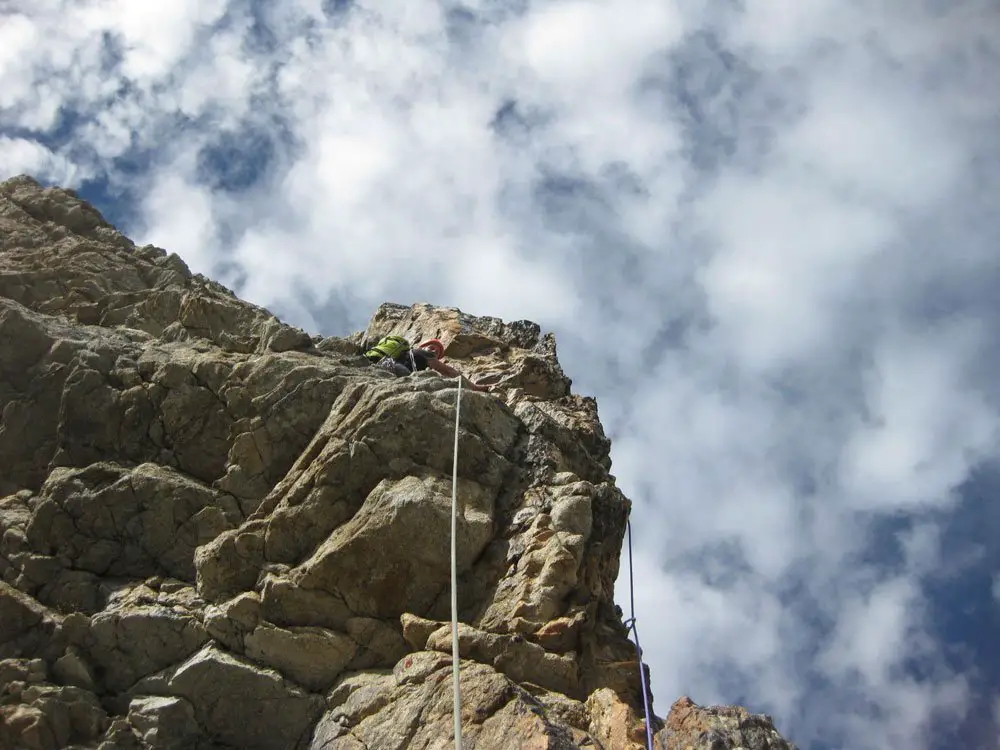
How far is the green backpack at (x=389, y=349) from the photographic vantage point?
17.8 metres

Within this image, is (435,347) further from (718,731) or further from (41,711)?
(718,731)

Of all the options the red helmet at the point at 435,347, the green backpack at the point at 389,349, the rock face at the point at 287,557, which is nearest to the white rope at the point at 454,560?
the rock face at the point at 287,557

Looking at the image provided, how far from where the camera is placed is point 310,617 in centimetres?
1228

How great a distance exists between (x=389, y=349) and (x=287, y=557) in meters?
5.88

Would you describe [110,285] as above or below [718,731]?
above

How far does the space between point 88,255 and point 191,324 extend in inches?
136

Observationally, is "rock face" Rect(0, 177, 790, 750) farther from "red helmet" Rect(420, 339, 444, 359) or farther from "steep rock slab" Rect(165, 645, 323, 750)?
"red helmet" Rect(420, 339, 444, 359)

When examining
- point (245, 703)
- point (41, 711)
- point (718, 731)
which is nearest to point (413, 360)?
point (245, 703)

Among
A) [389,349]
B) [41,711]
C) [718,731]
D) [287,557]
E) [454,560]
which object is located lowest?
[718,731]

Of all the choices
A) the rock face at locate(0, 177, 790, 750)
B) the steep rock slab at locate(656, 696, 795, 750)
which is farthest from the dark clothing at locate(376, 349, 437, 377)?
the steep rock slab at locate(656, 696, 795, 750)

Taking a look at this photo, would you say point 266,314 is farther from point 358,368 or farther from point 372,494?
point 372,494

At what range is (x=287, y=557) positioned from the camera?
13039 mm

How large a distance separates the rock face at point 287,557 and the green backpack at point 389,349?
469 millimetres

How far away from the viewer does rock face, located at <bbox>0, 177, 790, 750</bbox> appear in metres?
11.0
